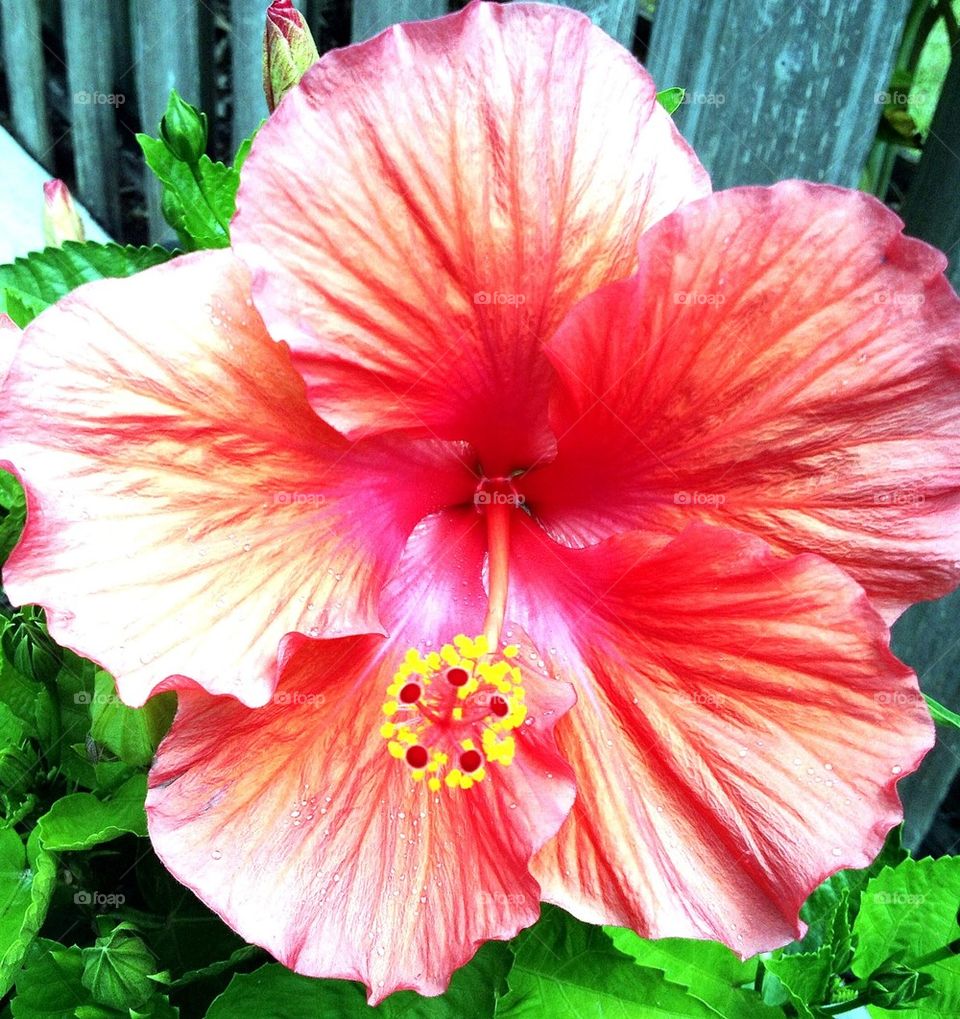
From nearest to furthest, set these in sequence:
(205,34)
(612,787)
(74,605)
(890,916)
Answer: (74,605) < (612,787) < (890,916) < (205,34)

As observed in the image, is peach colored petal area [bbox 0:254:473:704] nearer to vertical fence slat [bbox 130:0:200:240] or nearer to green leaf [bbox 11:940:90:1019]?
green leaf [bbox 11:940:90:1019]

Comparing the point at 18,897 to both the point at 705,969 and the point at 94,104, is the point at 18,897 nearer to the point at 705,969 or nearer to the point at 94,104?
the point at 705,969

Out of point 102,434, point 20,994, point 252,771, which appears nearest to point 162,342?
point 102,434

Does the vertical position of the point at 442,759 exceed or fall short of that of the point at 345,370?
it falls short

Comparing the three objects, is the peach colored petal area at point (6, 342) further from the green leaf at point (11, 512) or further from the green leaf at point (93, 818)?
the green leaf at point (93, 818)

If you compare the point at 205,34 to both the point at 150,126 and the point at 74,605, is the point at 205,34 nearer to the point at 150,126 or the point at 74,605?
the point at 150,126

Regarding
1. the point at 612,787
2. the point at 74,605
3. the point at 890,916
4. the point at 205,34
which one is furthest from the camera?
the point at 205,34

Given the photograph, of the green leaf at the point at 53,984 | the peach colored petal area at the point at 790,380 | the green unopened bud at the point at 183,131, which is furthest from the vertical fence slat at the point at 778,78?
the green leaf at the point at 53,984

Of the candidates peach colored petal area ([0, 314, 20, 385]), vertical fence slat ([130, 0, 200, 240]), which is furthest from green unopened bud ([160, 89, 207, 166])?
vertical fence slat ([130, 0, 200, 240])
